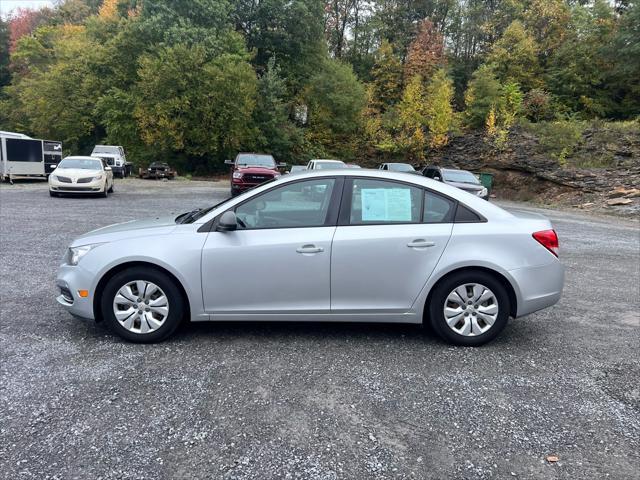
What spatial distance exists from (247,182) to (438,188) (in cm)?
1390

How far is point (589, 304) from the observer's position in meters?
5.73

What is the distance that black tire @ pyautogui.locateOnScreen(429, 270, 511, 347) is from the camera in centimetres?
409

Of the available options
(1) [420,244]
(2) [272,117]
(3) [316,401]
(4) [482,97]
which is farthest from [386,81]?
(3) [316,401]

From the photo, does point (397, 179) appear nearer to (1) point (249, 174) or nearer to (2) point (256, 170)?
(1) point (249, 174)

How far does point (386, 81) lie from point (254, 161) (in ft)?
88.8

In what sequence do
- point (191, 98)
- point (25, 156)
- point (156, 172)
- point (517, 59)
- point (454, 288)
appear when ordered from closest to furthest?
point (454, 288) < point (25, 156) < point (156, 172) < point (191, 98) < point (517, 59)

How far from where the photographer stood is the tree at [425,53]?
41719 millimetres

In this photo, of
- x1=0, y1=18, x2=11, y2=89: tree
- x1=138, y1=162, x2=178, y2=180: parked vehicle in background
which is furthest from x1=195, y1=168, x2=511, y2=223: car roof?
x1=0, y1=18, x2=11, y2=89: tree

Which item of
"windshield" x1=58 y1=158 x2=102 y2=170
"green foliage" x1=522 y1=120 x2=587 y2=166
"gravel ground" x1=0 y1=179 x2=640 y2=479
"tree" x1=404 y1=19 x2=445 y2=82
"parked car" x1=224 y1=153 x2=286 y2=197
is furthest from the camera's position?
"tree" x1=404 y1=19 x2=445 y2=82

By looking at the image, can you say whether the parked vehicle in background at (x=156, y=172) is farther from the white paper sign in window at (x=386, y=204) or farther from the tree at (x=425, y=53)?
the white paper sign in window at (x=386, y=204)

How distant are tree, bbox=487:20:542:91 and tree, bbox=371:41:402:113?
8.02 meters

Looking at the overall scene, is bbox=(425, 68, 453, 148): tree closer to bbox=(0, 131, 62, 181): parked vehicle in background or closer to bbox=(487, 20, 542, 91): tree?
bbox=(487, 20, 542, 91): tree

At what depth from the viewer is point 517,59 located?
38125 millimetres

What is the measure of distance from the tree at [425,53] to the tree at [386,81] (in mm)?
948
